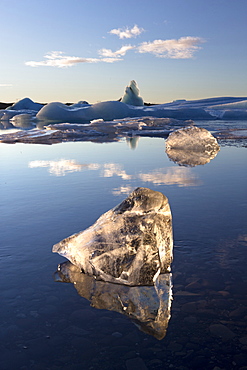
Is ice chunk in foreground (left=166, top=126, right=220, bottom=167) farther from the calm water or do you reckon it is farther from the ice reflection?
the calm water

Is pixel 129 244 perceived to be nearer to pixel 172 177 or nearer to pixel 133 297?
pixel 133 297

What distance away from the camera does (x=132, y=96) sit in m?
53.8

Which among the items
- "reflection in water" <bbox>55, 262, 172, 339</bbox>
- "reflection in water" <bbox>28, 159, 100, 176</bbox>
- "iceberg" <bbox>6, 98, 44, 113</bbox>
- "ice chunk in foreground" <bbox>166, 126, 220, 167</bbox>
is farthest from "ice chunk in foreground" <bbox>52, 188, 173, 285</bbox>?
"iceberg" <bbox>6, 98, 44, 113</bbox>

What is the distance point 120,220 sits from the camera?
276cm

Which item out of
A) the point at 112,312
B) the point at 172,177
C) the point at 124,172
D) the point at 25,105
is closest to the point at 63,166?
the point at 124,172

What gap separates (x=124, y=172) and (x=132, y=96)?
4862 centimetres

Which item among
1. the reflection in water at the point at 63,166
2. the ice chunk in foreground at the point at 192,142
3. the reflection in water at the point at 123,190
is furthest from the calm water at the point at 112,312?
the ice chunk in foreground at the point at 192,142

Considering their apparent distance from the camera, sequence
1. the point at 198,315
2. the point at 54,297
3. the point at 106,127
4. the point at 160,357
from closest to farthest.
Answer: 1. the point at 160,357
2. the point at 198,315
3. the point at 54,297
4. the point at 106,127

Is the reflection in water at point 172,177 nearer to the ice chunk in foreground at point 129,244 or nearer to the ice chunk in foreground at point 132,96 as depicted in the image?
the ice chunk in foreground at point 129,244

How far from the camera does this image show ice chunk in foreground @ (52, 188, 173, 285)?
2559 mm

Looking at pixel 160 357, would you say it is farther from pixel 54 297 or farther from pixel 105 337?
pixel 54 297

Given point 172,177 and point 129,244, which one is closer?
point 129,244

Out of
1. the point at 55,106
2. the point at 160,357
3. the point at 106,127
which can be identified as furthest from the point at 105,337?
the point at 55,106

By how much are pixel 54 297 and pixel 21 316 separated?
26 cm
